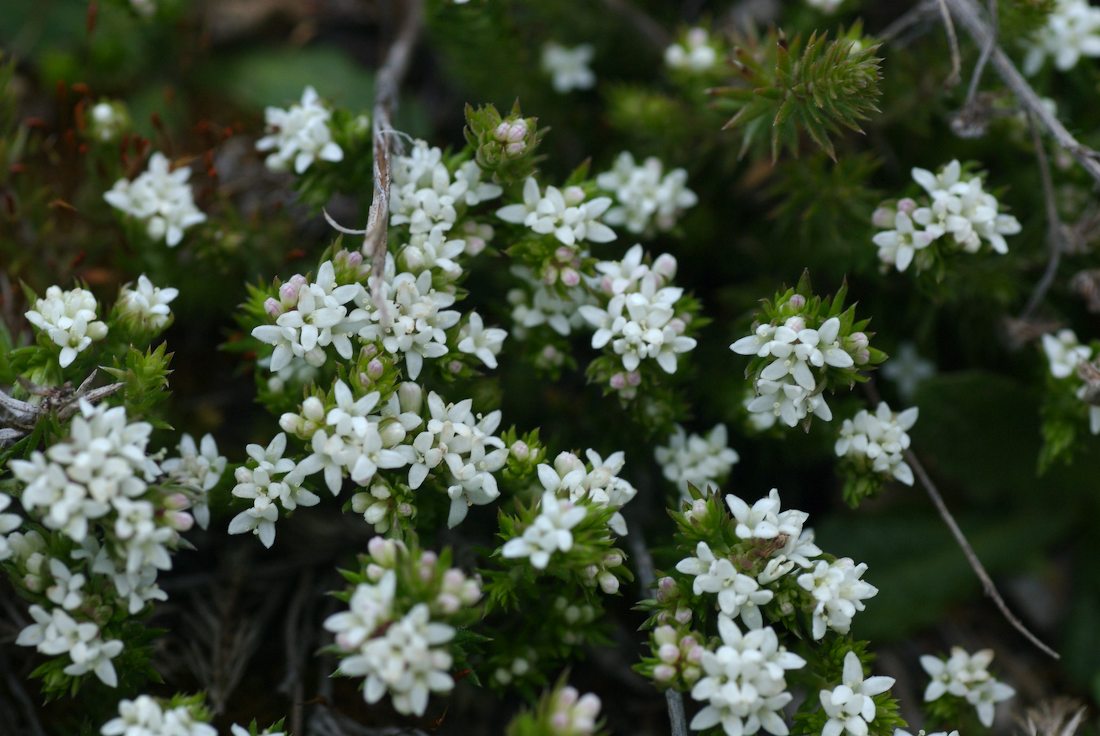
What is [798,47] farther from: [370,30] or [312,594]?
[370,30]

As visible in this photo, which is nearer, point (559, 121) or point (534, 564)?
point (534, 564)

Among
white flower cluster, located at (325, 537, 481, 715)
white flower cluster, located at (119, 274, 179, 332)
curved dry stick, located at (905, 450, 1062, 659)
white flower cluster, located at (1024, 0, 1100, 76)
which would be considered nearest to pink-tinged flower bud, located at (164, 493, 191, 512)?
white flower cluster, located at (325, 537, 481, 715)

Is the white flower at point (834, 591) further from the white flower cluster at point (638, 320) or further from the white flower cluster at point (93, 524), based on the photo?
the white flower cluster at point (93, 524)

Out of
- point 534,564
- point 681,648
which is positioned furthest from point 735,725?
point 534,564

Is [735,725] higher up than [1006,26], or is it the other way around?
[1006,26]

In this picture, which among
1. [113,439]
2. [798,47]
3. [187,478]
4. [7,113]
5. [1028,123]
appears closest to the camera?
[113,439]

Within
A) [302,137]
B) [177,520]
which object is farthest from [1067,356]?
[177,520]

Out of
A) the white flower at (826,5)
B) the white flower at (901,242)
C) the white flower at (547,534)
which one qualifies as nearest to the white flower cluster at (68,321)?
the white flower at (547,534)

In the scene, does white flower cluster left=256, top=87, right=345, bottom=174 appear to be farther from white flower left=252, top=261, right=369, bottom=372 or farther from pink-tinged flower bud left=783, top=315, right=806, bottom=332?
pink-tinged flower bud left=783, top=315, right=806, bottom=332
